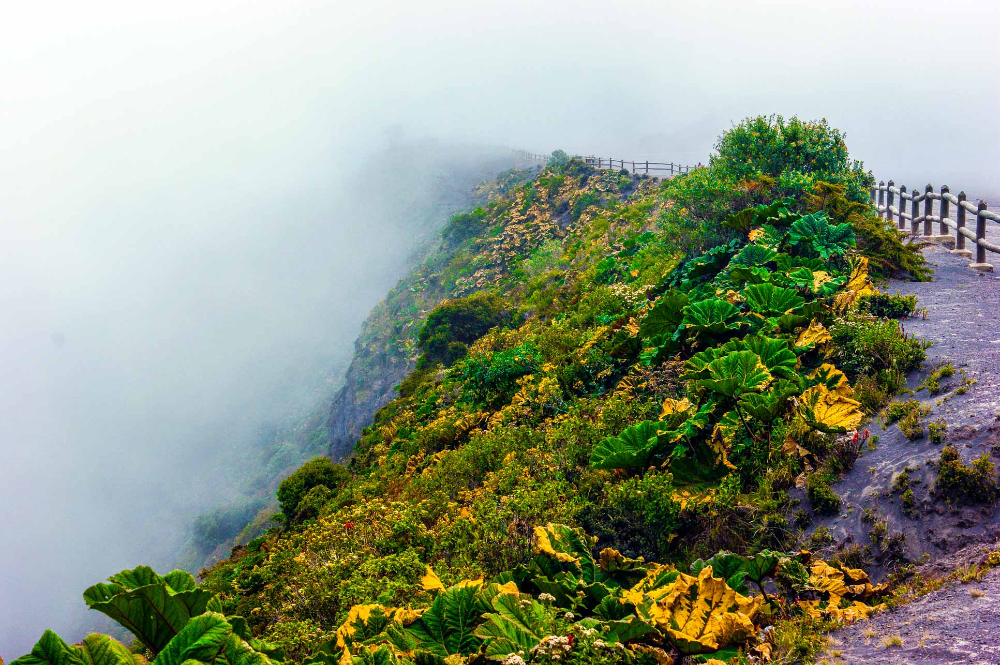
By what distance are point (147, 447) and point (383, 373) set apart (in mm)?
60944

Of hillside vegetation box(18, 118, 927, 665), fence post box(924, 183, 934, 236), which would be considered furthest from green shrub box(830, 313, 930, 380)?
fence post box(924, 183, 934, 236)

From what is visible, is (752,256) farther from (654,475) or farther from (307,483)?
(307,483)

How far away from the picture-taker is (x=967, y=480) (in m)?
4.14

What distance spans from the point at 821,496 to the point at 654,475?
1371mm

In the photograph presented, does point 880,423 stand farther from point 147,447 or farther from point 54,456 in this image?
point 54,456

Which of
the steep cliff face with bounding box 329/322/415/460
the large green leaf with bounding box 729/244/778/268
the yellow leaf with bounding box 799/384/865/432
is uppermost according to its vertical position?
the large green leaf with bounding box 729/244/778/268

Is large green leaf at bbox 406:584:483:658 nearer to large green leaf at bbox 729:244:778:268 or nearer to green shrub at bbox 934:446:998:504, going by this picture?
green shrub at bbox 934:446:998:504

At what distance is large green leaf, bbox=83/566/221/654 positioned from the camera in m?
2.58

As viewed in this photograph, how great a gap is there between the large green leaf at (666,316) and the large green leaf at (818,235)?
2.53 meters

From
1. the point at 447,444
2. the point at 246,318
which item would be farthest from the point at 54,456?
the point at 447,444

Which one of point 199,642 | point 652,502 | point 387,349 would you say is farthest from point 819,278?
point 387,349

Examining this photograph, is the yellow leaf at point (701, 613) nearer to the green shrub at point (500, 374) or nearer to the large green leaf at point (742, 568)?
the large green leaf at point (742, 568)

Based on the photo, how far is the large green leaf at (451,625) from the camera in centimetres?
336

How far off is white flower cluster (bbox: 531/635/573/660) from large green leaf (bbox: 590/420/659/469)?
268 centimetres
